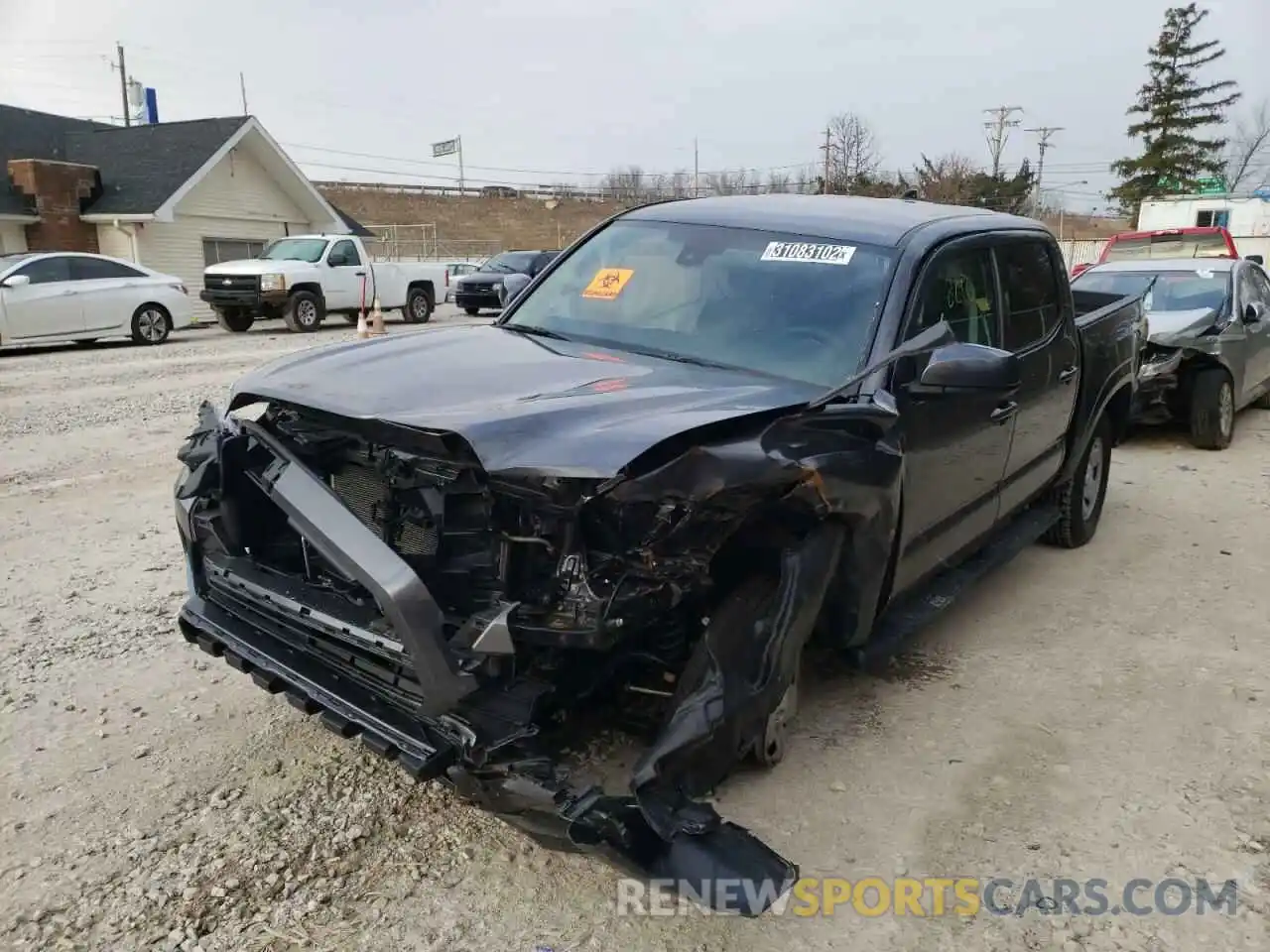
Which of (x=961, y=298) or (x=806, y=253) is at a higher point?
(x=806, y=253)

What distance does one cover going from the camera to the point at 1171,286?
9.55 meters

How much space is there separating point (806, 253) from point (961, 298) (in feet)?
2.41

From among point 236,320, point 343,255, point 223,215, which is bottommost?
point 236,320

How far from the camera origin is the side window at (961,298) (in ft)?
12.2

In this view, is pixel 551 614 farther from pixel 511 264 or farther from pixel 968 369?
pixel 511 264

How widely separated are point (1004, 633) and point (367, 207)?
6896cm

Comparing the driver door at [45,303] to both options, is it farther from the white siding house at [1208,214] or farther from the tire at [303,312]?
the white siding house at [1208,214]

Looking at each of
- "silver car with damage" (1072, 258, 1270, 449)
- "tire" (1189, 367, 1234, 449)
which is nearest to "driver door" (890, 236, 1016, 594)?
"silver car with damage" (1072, 258, 1270, 449)

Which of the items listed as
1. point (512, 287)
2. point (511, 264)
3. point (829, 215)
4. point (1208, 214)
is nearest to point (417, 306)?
point (511, 264)

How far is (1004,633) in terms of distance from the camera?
4707mm

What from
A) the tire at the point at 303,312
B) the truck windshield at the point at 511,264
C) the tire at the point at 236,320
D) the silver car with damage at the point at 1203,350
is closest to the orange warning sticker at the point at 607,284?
the silver car with damage at the point at 1203,350

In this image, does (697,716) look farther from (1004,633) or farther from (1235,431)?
(1235,431)

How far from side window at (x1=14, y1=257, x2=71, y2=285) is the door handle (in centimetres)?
1571

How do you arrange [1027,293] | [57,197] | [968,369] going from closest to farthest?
[968,369] → [1027,293] → [57,197]
